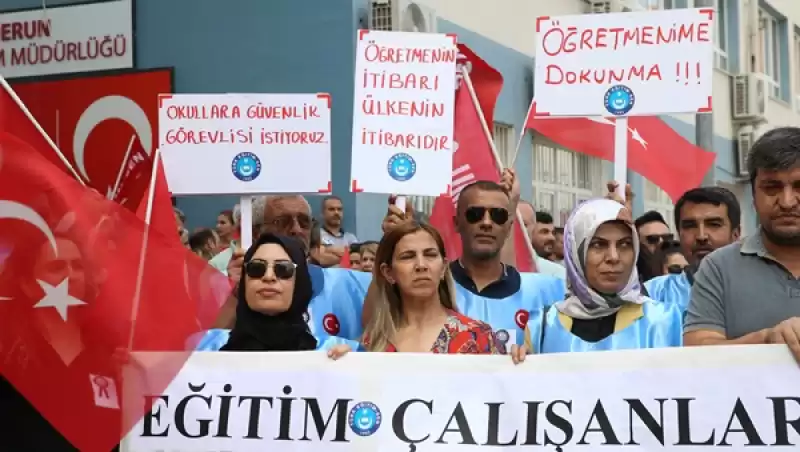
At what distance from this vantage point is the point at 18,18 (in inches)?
469

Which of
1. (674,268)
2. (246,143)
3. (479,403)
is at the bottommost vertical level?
(479,403)

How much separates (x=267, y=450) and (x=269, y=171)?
2.45 metres

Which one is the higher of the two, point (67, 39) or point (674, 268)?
point (67, 39)

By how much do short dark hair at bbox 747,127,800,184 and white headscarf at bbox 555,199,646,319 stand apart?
614mm

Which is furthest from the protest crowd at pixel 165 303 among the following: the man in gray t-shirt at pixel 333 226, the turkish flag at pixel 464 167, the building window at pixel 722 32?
the building window at pixel 722 32

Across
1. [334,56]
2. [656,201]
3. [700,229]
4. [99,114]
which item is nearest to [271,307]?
[700,229]

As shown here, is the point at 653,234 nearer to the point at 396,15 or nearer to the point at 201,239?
the point at 201,239

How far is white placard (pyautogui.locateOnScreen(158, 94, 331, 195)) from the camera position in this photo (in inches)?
238

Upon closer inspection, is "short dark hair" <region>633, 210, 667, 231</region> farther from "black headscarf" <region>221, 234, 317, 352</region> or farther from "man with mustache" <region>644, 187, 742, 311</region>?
"black headscarf" <region>221, 234, 317, 352</region>

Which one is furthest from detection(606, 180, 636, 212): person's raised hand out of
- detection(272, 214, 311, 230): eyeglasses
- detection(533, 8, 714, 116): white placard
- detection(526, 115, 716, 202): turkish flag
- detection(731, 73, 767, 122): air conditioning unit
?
detection(731, 73, 767, 122): air conditioning unit

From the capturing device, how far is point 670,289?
201 inches

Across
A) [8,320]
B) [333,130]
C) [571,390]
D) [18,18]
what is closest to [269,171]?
[8,320]

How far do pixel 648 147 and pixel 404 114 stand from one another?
1.93m

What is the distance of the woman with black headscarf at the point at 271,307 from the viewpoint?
13.3ft
